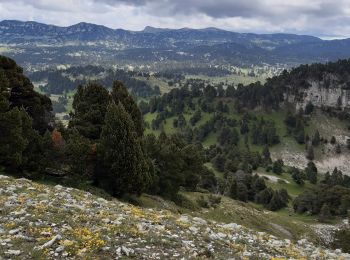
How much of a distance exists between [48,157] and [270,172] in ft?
518

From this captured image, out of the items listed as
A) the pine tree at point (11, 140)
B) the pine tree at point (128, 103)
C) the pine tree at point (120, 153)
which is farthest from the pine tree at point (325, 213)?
the pine tree at point (11, 140)

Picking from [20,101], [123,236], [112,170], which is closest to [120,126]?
[112,170]

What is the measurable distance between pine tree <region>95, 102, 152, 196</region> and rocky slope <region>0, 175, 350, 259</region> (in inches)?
654

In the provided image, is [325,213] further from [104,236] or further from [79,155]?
[104,236]

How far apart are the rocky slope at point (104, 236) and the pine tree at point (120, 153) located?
54.5ft

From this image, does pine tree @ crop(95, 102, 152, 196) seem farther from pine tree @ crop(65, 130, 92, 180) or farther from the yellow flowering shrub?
the yellow flowering shrub

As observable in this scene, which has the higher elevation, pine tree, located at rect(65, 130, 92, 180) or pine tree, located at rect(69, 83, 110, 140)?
pine tree, located at rect(69, 83, 110, 140)

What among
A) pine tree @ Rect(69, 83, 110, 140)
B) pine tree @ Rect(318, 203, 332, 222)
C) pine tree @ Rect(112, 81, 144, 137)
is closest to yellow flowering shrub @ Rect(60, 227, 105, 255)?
pine tree @ Rect(69, 83, 110, 140)

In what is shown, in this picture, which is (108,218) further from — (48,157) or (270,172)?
(270,172)

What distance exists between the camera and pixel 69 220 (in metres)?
20.4

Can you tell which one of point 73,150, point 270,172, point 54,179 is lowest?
point 270,172

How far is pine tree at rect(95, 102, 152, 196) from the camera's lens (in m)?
42.8

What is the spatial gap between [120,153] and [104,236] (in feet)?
80.5

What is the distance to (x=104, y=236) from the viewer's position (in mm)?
18312
